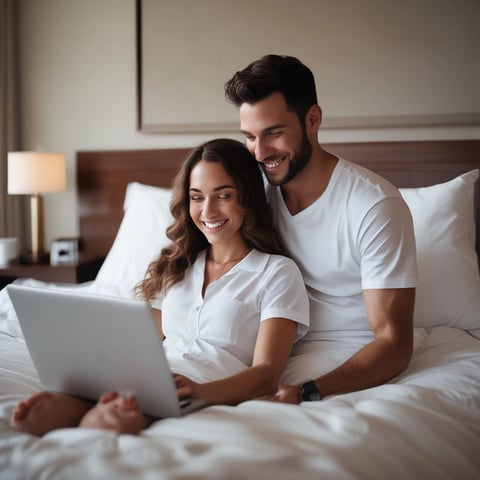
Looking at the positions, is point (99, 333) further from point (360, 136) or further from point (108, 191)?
point (108, 191)

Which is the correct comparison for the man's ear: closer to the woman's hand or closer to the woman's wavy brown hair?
the woman's wavy brown hair

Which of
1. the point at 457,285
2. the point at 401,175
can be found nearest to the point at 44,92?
the point at 401,175

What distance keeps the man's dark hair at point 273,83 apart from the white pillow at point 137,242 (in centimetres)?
88

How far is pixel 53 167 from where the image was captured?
3035 mm

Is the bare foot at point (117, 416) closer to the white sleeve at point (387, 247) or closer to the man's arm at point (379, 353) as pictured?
the man's arm at point (379, 353)

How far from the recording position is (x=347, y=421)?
1144 millimetres

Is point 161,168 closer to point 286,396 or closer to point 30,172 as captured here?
point 30,172

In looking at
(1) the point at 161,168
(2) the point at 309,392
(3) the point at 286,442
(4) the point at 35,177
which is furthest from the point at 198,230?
(4) the point at 35,177

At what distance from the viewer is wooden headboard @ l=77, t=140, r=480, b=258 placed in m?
2.56

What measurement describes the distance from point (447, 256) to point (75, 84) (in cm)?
222

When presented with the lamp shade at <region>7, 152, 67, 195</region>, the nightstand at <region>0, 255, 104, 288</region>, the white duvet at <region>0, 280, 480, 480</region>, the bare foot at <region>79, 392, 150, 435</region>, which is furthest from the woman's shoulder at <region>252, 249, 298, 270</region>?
the lamp shade at <region>7, 152, 67, 195</region>

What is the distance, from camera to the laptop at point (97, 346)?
3.59ft

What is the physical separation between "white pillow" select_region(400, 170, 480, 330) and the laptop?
1108mm

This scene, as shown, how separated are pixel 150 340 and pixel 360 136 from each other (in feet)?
6.38
